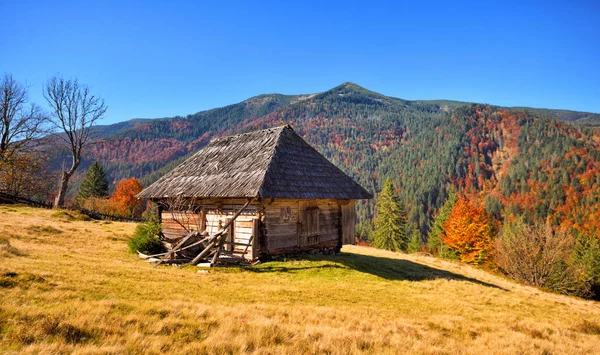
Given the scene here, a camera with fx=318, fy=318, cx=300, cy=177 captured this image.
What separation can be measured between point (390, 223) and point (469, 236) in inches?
446

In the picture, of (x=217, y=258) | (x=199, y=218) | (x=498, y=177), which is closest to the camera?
(x=217, y=258)

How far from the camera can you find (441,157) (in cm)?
16625

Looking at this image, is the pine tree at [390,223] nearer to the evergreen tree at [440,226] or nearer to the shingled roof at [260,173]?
the evergreen tree at [440,226]

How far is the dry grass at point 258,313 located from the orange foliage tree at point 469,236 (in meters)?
32.9

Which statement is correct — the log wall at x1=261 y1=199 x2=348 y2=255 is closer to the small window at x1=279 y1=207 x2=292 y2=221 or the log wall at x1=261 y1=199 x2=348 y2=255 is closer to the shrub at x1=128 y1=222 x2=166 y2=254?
the small window at x1=279 y1=207 x2=292 y2=221

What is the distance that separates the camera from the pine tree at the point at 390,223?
50.8m

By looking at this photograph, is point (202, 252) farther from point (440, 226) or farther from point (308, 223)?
point (440, 226)

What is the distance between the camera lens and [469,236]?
4644 cm

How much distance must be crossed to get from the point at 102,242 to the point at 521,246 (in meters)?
38.2

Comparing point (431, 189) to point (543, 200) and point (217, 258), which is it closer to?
point (543, 200)

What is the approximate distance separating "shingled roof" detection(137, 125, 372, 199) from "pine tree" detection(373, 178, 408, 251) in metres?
33.5

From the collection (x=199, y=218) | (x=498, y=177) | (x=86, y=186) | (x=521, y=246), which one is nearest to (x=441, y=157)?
(x=498, y=177)

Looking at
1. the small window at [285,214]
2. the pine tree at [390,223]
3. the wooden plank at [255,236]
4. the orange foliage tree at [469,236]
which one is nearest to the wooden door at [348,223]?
the small window at [285,214]

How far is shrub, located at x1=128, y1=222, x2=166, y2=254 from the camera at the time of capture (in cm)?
1633
